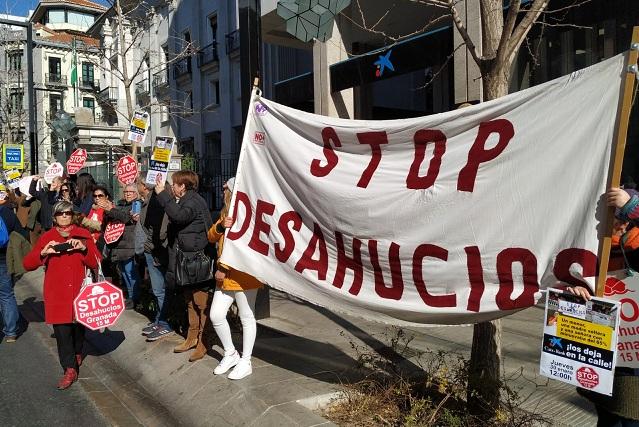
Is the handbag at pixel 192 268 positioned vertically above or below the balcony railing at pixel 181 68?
below

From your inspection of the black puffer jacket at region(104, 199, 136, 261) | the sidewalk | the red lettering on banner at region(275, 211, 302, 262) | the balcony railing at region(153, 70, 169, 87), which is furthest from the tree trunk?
the balcony railing at region(153, 70, 169, 87)

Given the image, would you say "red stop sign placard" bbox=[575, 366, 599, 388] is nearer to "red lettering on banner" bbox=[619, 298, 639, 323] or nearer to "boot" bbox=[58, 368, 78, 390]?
"red lettering on banner" bbox=[619, 298, 639, 323]

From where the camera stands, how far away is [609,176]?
2.59 metres

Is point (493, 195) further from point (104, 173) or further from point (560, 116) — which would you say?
point (104, 173)

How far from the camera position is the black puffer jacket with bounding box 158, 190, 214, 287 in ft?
16.8

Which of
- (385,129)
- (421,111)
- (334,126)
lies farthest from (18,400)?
(421,111)

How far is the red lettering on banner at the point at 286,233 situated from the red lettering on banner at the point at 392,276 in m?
0.78

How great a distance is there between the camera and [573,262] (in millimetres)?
2701

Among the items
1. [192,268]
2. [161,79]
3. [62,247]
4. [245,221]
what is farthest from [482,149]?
[161,79]

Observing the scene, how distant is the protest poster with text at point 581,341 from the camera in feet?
7.90

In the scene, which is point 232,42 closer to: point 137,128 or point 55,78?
point 137,128

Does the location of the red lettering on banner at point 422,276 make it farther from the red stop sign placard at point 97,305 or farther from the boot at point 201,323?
the red stop sign placard at point 97,305

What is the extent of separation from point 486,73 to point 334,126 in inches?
43.2

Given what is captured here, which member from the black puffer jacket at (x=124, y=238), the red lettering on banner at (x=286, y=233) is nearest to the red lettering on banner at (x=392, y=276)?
the red lettering on banner at (x=286, y=233)
